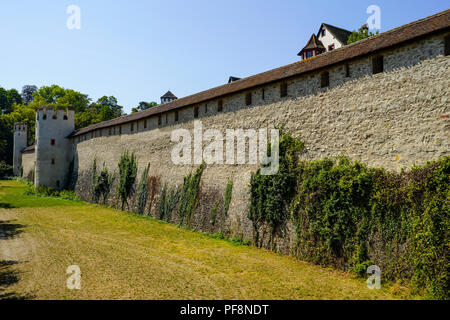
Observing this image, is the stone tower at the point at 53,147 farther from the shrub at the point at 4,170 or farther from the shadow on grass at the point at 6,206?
the shrub at the point at 4,170

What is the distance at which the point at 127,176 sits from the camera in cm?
2180

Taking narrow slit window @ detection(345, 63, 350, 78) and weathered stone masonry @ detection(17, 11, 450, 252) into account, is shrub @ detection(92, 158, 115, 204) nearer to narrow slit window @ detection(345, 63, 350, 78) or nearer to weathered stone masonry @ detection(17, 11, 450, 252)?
weathered stone masonry @ detection(17, 11, 450, 252)

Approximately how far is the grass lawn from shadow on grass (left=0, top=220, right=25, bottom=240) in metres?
0.04

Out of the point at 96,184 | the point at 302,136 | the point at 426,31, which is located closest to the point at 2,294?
the point at 302,136

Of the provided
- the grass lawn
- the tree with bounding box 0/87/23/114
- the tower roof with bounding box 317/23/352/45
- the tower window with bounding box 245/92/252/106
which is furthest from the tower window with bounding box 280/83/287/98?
the tree with bounding box 0/87/23/114

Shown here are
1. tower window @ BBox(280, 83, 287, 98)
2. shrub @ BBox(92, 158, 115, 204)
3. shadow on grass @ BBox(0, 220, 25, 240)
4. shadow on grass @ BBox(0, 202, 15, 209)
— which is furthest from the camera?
shrub @ BBox(92, 158, 115, 204)

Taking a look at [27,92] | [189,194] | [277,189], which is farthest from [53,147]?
[27,92]

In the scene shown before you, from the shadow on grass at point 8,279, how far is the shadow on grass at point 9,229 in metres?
3.98

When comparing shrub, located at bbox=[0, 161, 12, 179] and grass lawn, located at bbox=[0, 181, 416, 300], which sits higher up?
shrub, located at bbox=[0, 161, 12, 179]

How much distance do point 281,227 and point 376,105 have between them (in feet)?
17.5

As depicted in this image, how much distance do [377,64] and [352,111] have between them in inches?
61.7

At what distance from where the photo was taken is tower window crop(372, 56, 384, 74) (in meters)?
9.34

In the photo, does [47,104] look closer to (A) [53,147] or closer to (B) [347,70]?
(A) [53,147]

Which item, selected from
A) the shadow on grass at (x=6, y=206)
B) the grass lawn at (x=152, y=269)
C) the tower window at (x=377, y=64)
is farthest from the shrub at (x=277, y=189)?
the shadow on grass at (x=6, y=206)
